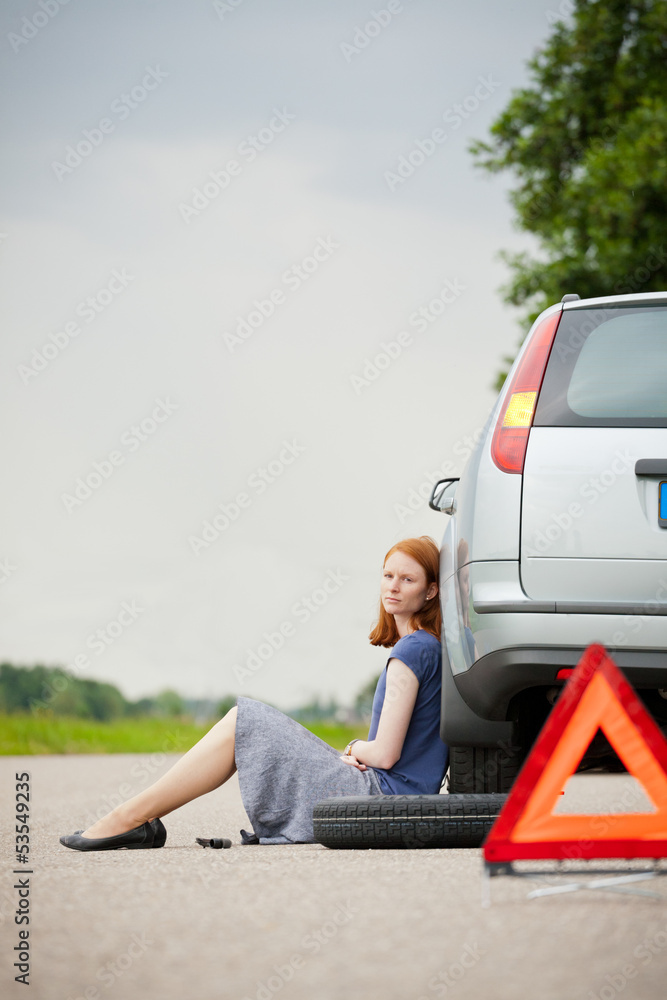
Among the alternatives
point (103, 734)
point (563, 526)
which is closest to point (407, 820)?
point (563, 526)

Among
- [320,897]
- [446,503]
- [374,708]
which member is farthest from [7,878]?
[446,503]

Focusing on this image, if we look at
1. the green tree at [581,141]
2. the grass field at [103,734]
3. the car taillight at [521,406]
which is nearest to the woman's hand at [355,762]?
the car taillight at [521,406]

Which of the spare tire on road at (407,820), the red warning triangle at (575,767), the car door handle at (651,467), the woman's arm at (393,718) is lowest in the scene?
the spare tire on road at (407,820)

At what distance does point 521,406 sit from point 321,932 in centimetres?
178

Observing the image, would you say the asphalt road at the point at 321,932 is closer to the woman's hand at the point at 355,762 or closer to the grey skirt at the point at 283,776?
the grey skirt at the point at 283,776

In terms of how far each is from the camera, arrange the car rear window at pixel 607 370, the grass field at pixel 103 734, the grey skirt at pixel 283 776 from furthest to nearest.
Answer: the grass field at pixel 103 734
the grey skirt at pixel 283 776
the car rear window at pixel 607 370

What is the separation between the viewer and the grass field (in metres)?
13.0

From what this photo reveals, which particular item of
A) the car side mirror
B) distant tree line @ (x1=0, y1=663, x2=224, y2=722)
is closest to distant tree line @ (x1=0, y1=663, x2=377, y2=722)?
distant tree line @ (x1=0, y1=663, x2=224, y2=722)

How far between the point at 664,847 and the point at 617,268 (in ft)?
→ 44.9

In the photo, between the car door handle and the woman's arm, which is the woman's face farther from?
the car door handle

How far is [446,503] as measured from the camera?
4.55 metres

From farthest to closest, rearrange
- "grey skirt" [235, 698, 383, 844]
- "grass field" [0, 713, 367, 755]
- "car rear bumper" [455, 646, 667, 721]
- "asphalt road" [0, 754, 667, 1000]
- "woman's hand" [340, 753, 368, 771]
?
"grass field" [0, 713, 367, 755] < "woman's hand" [340, 753, 368, 771] < "grey skirt" [235, 698, 383, 844] < "car rear bumper" [455, 646, 667, 721] < "asphalt road" [0, 754, 667, 1000]

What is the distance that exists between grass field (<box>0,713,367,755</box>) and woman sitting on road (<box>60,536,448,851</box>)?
856 centimetres

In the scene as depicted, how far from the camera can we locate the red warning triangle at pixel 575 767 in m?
2.81
